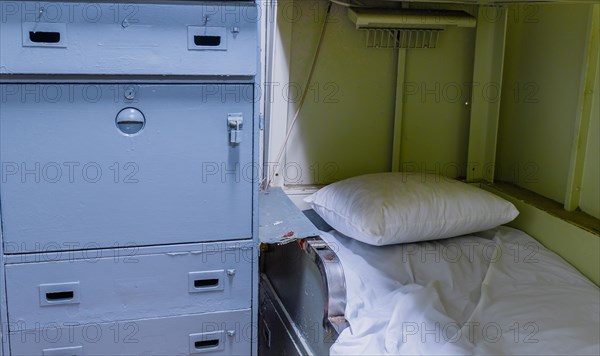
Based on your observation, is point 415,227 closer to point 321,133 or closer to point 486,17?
point 321,133

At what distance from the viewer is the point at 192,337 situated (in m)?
1.58

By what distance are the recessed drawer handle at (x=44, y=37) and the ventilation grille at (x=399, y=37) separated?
113 centimetres

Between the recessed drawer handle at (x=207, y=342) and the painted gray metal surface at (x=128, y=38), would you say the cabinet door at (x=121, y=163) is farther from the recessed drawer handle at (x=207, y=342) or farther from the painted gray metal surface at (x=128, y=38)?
the recessed drawer handle at (x=207, y=342)

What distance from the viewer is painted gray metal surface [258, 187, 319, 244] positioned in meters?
1.64

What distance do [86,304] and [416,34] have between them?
1.43m

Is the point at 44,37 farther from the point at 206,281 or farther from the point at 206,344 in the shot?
the point at 206,344

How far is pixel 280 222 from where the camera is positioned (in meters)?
1.76

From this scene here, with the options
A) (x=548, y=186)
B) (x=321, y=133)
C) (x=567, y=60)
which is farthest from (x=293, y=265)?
(x=567, y=60)

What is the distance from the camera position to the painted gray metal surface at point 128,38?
4.43 feet

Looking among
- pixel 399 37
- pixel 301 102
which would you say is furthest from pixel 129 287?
pixel 399 37

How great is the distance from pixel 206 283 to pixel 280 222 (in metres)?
0.28

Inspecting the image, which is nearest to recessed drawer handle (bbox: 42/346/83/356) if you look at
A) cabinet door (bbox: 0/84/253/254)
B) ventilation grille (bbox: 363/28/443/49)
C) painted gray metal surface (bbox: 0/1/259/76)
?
cabinet door (bbox: 0/84/253/254)

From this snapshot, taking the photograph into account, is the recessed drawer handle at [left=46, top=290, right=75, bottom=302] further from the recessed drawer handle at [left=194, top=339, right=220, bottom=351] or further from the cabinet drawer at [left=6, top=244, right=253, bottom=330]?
the recessed drawer handle at [left=194, top=339, right=220, bottom=351]

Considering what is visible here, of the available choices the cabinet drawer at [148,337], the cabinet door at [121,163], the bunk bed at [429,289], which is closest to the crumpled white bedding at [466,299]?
the bunk bed at [429,289]
